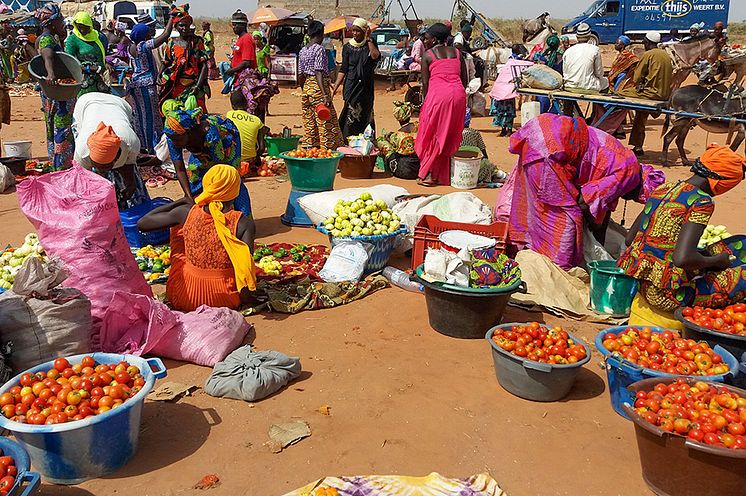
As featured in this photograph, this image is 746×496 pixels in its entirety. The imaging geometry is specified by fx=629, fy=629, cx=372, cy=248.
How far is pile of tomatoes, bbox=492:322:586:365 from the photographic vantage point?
384 cm

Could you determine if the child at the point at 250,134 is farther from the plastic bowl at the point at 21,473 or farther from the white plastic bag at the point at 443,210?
the plastic bowl at the point at 21,473

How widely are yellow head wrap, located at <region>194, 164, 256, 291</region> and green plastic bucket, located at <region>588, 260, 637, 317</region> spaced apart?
107 inches

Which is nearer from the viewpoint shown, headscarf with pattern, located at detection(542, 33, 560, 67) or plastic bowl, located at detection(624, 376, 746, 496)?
plastic bowl, located at detection(624, 376, 746, 496)

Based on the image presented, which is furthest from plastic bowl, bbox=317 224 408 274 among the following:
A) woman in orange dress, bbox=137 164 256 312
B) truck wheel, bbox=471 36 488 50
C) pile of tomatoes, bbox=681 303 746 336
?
truck wheel, bbox=471 36 488 50

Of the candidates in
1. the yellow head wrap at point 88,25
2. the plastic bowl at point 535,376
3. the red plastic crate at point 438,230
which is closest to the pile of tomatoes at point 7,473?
the plastic bowl at point 535,376

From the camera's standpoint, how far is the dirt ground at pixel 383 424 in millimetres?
3205

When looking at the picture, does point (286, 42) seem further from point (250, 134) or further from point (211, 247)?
point (211, 247)

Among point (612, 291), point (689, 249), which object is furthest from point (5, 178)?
point (689, 249)

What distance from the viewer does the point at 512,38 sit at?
127 feet

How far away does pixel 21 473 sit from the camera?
2486 mm

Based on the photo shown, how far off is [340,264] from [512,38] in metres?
36.5

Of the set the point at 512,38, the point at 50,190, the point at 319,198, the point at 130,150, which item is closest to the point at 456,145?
the point at 319,198

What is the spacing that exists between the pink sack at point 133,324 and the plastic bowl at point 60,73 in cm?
489

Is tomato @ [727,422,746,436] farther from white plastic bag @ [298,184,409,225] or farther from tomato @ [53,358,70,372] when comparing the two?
white plastic bag @ [298,184,409,225]
